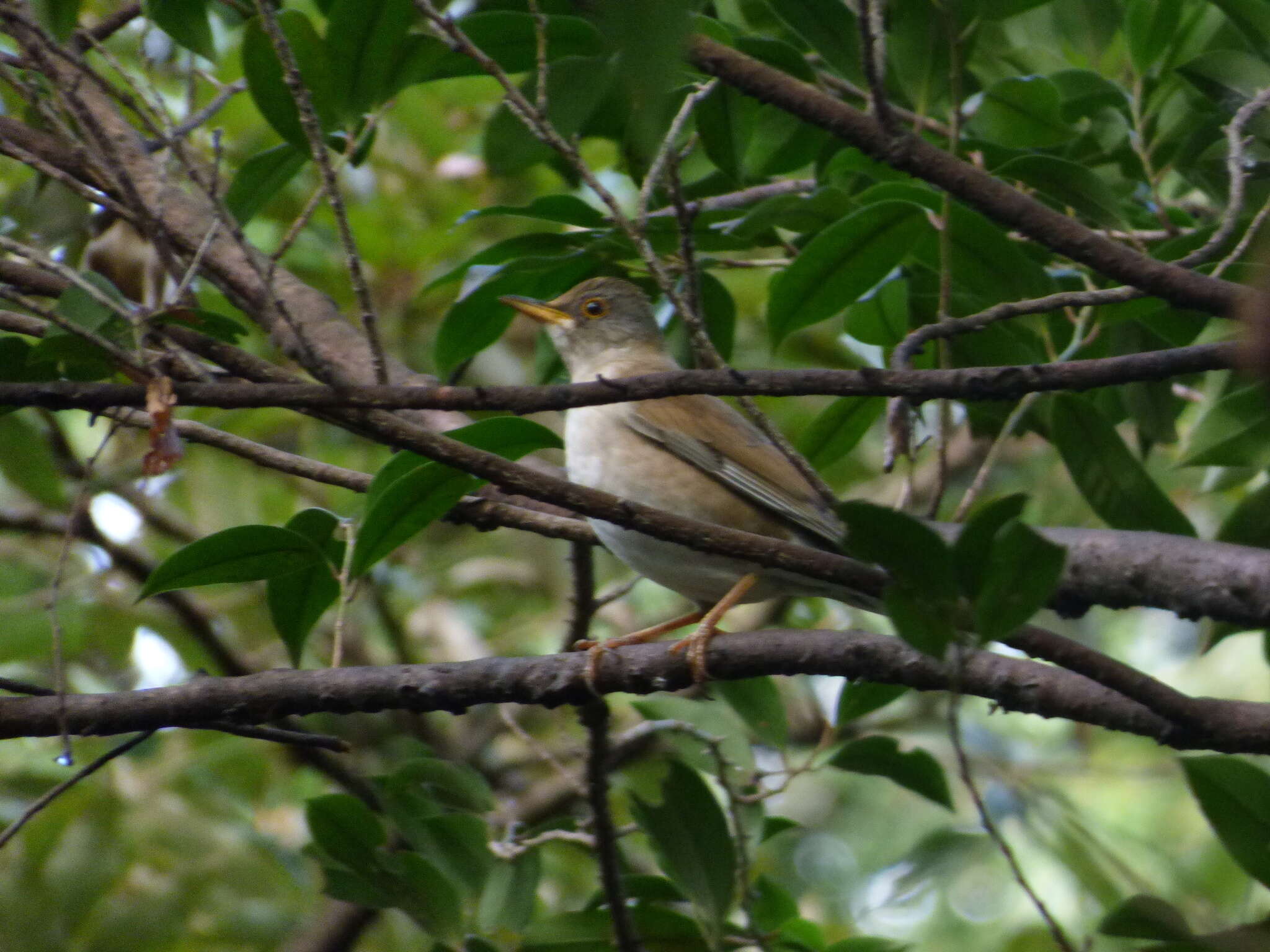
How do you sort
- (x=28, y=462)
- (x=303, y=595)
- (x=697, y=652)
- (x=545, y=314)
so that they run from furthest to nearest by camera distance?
1. (x=545, y=314)
2. (x=28, y=462)
3. (x=303, y=595)
4. (x=697, y=652)

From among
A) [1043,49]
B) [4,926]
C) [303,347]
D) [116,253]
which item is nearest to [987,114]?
[1043,49]

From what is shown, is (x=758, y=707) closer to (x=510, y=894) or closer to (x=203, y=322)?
(x=510, y=894)

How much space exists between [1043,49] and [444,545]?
441cm

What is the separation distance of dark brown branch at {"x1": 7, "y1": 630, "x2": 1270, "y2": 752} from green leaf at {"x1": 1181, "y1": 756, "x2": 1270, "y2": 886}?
15cm

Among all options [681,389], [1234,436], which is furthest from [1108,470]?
[681,389]

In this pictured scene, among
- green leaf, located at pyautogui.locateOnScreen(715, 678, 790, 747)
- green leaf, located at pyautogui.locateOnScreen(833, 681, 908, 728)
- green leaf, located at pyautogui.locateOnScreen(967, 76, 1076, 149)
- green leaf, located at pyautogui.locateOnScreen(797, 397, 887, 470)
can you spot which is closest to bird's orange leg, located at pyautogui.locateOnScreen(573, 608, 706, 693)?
green leaf, located at pyautogui.locateOnScreen(715, 678, 790, 747)

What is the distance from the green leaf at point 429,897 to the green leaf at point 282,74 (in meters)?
1.89

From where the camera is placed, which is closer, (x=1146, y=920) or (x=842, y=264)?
(x=1146, y=920)

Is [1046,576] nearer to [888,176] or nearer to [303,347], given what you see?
[303,347]

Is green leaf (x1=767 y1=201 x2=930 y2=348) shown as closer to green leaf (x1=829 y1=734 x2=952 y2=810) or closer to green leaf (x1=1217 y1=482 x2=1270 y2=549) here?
green leaf (x1=829 y1=734 x2=952 y2=810)

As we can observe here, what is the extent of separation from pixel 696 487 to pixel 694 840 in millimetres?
1218

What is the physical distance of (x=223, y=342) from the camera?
2.87 meters

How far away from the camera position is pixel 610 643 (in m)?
3.76

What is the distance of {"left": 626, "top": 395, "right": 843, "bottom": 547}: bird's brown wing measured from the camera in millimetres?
4000
